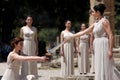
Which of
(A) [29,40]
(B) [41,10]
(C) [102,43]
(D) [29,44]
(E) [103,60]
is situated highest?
(B) [41,10]

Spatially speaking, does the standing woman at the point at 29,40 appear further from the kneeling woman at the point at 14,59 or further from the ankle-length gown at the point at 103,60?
the kneeling woman at the point at 14,59

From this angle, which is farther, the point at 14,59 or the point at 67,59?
the point at 67,59

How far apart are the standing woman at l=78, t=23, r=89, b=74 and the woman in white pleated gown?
27.7 feet

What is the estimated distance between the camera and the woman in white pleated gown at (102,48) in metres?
9.82

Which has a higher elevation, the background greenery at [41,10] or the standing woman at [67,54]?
the background greenery at [41,10]

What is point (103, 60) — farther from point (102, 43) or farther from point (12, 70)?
point (12, 70)

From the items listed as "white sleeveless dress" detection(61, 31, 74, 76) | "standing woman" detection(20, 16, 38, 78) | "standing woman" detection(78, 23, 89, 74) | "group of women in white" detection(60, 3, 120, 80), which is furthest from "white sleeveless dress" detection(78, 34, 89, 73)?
"group of women in white" detection(60, 3, 120, 80)

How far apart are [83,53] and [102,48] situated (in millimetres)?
8819

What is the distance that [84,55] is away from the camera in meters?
18.9

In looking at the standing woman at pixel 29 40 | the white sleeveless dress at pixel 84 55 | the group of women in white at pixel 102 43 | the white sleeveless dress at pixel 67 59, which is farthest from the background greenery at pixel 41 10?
the group of women in white at pixel 102 43

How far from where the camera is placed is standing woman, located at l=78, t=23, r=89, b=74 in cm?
1862

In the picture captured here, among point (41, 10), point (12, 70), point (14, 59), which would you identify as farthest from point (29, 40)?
point (41, 10)

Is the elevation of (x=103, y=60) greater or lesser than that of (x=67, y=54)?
lesser

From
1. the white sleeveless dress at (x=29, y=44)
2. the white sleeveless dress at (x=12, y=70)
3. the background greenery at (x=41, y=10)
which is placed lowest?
the white sleeveless dress at (x=12, y=70)
